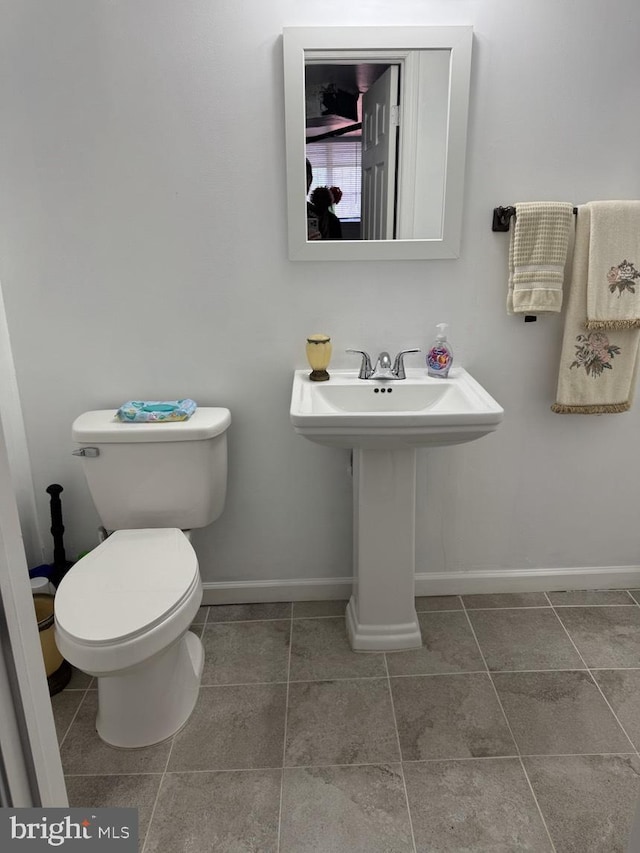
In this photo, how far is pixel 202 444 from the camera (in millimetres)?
1921

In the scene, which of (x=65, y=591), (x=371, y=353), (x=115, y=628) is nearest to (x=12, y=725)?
(x=115, y=628)

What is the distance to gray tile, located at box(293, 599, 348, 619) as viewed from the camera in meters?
2.23

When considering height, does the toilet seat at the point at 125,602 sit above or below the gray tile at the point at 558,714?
above

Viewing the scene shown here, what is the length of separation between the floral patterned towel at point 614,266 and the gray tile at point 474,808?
129 centimetres

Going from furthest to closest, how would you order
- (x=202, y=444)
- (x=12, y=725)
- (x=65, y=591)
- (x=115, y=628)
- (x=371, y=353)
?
(x=371, y=353) → (x=202, y=444) → (x=65, y=591) → (x=115, y=628) → (x=12, y=725)

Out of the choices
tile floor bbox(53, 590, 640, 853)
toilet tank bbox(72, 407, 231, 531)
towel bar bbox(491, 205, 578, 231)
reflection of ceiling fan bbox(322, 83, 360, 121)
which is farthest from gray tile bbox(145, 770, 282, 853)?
reflection of ceiling fan bbox(322, 83, 360, 121)

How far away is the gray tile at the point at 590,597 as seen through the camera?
2277mm

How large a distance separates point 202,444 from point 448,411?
74 cm

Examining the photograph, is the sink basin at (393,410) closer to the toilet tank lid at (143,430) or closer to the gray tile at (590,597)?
the toilet tank lid at (143,430)

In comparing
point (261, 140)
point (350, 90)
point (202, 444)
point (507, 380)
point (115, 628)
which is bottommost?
point (115, 628)

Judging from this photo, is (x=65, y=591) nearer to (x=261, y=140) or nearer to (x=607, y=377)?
(x=261, y=140)

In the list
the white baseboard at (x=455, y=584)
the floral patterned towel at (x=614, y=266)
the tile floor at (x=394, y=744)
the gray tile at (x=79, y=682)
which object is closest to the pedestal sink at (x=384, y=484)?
the tile floor at (x=394, y=744)

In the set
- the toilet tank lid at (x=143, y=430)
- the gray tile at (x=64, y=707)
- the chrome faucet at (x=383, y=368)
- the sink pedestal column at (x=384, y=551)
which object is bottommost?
the gray tile at (x=64, y=707)

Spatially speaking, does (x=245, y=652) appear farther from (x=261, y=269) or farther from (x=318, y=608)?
(x=261, y=269)
